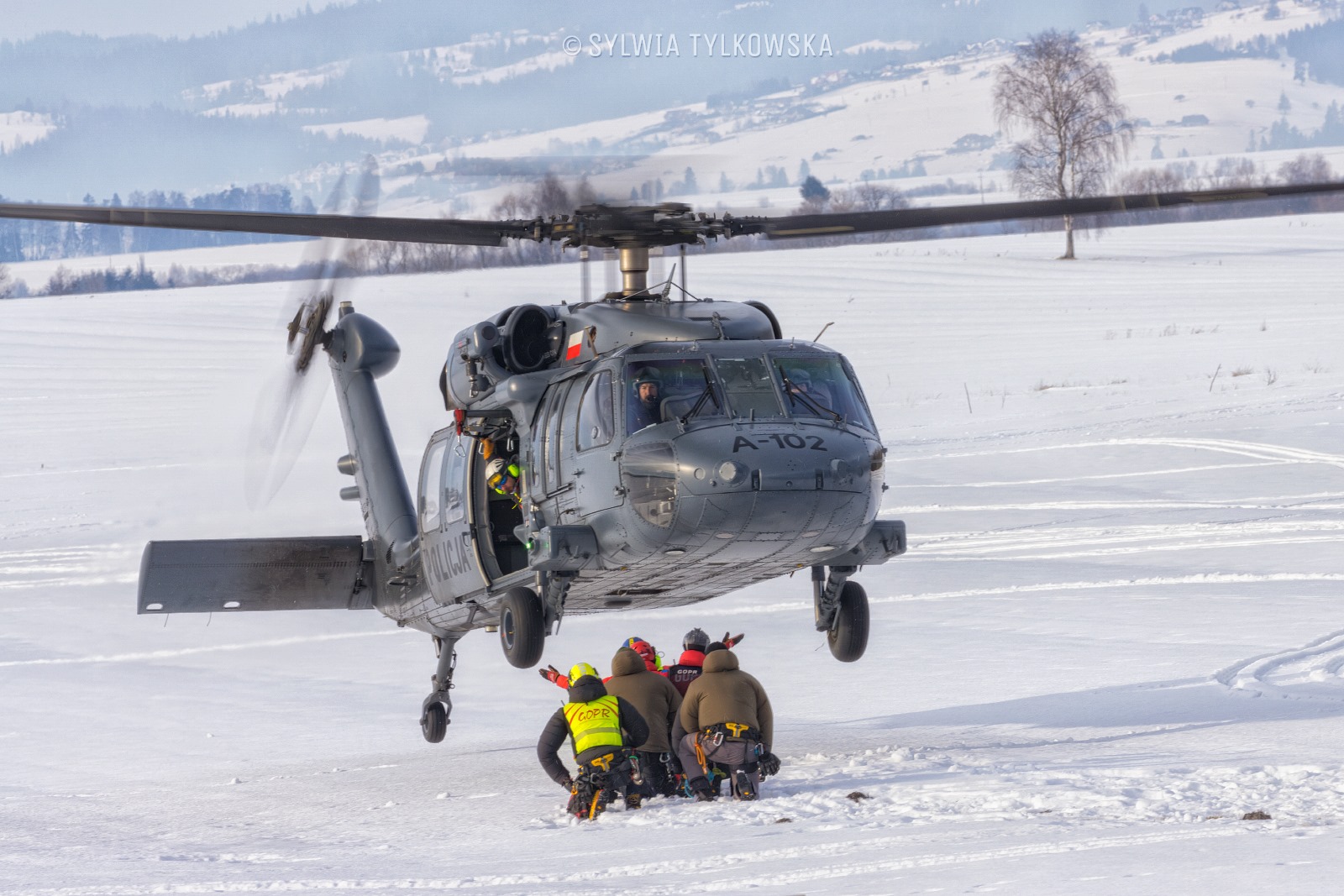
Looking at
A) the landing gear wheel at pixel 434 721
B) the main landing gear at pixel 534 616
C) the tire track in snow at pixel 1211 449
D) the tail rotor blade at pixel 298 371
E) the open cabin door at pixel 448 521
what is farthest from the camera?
the tire track in snow at pixel 1211 449

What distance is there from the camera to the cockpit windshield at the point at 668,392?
10984 millimetres

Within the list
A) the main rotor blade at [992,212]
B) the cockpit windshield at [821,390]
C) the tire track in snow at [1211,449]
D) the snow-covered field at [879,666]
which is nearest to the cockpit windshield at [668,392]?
the cockpit windshield at [821,390]

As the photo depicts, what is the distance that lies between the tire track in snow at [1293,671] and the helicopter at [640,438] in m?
4.01

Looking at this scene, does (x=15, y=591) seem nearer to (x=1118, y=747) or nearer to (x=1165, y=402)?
(x=1118, y=747)

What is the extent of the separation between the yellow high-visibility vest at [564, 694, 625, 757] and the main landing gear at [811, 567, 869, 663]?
2.08m

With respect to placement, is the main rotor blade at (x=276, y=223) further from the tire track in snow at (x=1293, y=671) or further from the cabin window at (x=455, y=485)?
the tire track in snow at (x=1293, y=671)

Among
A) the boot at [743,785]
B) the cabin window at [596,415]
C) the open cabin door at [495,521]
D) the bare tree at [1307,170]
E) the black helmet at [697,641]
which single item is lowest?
the boot at [743,785]

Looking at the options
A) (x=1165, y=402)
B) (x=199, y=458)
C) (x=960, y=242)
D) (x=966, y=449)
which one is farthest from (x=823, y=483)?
(x=960, y=242)

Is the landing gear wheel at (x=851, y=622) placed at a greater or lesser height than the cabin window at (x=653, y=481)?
lesser

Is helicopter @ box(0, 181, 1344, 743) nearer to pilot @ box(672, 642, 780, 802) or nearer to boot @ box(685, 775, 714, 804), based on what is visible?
pilot @ box(672, 642, 780, 802)

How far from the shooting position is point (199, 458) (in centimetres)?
3269

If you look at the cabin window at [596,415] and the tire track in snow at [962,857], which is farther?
the cabin window at [596,415]

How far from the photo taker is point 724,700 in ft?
36.0

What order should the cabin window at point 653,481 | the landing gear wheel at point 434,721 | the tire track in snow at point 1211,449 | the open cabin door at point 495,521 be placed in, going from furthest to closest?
the tire track in snow at point 1211,449 < the landing gear wheel at point 434,721 < the open cabin door at point 495,521 < the cabin window at point 653,481
